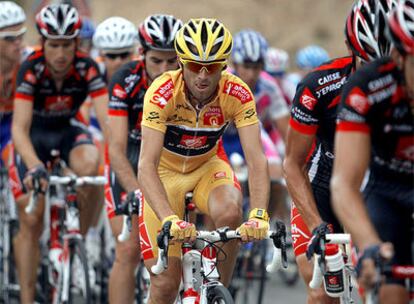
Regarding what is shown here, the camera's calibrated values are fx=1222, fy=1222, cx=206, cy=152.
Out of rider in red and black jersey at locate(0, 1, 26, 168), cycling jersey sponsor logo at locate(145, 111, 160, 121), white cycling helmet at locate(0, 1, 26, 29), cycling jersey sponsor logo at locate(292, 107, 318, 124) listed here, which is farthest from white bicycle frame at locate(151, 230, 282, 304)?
white cycling helmet at locate(0, 1, 26, 29)

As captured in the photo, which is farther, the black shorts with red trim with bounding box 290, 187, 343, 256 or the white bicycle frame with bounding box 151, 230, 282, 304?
the black shorts with red trim with bounding box 290, 187, 343, 256

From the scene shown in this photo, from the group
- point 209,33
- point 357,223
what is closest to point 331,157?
point 209,33

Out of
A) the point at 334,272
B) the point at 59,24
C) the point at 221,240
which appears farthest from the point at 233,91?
the point at 59,24

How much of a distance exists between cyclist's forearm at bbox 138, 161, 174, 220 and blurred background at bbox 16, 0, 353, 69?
1356 inches

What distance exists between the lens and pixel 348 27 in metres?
7.00

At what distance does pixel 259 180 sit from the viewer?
7.73 meters

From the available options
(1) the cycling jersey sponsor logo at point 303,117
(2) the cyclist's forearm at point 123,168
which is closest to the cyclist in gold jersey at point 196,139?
(1) the cycling jersey sponsor logo at point 303,117

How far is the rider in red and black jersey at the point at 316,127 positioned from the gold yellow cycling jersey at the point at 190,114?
0.58 m

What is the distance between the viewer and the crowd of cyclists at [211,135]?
5.63 m

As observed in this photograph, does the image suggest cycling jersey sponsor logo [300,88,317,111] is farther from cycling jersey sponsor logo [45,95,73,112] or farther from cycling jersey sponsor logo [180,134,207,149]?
cycling jersey sponsor logo [45,95,73,112]

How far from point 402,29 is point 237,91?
256 cm

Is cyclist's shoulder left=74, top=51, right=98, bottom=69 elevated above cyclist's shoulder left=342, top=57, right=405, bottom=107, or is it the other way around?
cyclist's shoulder left=342, top=57, right=405, bottom=107

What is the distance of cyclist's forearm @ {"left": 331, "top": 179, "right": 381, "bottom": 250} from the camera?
5570 millimetres

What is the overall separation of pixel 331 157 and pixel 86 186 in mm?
3759
